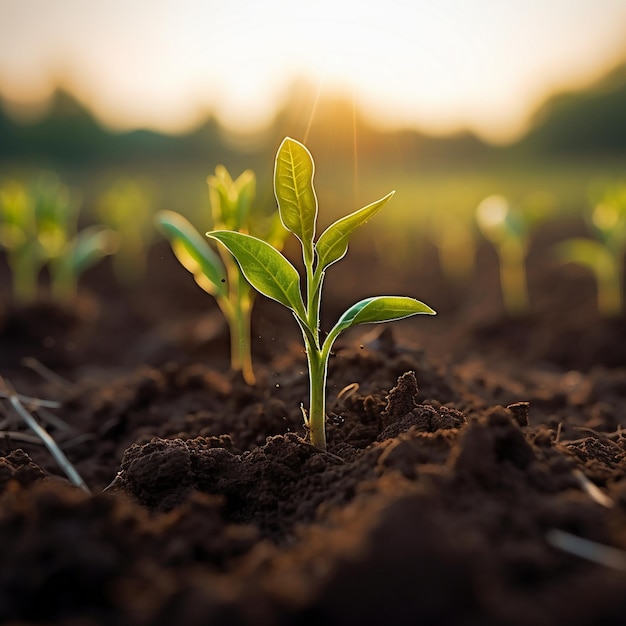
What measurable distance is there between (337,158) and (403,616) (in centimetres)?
3228

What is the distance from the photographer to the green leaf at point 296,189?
2053 mm

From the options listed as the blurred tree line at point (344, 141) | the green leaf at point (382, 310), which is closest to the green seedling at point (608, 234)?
the green leaf at point (382, 310)

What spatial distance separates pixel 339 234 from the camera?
2158 millimetres

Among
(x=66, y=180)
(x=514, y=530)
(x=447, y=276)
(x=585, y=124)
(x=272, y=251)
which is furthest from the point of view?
(x=585, y=124)

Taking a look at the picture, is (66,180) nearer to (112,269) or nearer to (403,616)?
(112,269)

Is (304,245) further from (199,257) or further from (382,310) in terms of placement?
(199,257)

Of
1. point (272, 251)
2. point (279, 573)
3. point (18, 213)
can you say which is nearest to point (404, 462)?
point (279, 573)

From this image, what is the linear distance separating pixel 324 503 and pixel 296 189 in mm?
960

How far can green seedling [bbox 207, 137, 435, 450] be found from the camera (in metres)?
2.09

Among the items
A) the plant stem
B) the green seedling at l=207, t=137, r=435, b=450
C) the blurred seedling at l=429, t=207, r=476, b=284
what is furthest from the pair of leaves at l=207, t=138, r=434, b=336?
the blurred seedling at l=429, t=207, r=476, b=284

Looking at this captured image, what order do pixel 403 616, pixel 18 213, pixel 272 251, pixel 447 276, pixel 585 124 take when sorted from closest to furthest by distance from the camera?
pixel 403 616 < pixel 272 251 < pixel 18 213 < pixel 447 276 < pixel 585 124

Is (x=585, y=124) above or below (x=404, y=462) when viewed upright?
above

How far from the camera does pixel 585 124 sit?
125 feet

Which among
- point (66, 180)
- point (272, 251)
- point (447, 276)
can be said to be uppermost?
point (66, 180)
